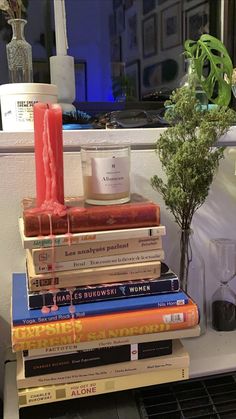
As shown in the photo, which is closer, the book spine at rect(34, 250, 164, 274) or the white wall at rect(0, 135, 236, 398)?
the book spine at rect(34, 250, 164, 274)

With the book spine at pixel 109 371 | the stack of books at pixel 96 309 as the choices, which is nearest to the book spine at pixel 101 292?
the stack of books at pixel 96 309

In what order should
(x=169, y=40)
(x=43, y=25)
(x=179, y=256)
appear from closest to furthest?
1. (x=179, y=256)
2. (x=43, y=25)
3. (x=169, y=40)

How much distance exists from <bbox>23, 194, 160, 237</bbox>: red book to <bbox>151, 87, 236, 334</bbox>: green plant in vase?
8cm

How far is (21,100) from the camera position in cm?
77

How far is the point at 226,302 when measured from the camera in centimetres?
90

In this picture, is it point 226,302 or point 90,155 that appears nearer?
point 90,155

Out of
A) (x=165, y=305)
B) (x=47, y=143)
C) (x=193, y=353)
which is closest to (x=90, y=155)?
(x=47, y=143)

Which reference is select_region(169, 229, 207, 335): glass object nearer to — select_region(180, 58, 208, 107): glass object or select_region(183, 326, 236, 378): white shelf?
select_region(183, 326, 236, 378): white shelf

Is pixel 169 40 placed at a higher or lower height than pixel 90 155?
higher

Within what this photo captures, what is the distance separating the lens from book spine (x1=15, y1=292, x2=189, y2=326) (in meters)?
0.64

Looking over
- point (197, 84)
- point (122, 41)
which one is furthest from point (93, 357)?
point (122, 41)

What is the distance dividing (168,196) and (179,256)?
0.17 meters

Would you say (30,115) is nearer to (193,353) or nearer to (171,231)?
(171,231)

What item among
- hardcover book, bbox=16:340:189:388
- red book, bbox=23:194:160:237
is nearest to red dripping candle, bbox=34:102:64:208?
red book, bbox=23:194:160:237
